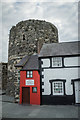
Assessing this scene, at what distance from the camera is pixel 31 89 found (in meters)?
10.8

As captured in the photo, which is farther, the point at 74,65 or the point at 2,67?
the point at 2,67

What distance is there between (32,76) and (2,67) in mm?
21731

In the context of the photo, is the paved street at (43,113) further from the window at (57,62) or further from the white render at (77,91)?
the window at (57,62)

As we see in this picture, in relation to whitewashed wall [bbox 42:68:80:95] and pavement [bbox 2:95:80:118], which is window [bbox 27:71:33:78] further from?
pavement [bbox 2:95:80:118]

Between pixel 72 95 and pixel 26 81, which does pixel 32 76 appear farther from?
pixel 72 95

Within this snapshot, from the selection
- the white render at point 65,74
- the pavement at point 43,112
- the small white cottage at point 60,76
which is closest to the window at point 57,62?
the small white cottage at point 60,76

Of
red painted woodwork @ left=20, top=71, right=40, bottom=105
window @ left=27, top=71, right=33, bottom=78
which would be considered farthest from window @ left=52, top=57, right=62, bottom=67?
window @ left=27, top=71, right=33, bottom=78

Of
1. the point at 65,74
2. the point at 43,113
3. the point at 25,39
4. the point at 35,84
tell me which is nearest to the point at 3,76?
the point at 25,39

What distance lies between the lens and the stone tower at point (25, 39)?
18641 mm

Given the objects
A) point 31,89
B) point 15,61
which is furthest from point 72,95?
point 15,61

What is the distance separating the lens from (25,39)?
19062 millimetres

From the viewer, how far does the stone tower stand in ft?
61.2

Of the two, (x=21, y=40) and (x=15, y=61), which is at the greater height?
(x=21, y=40)

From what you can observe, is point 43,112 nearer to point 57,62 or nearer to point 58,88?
point 58,88
